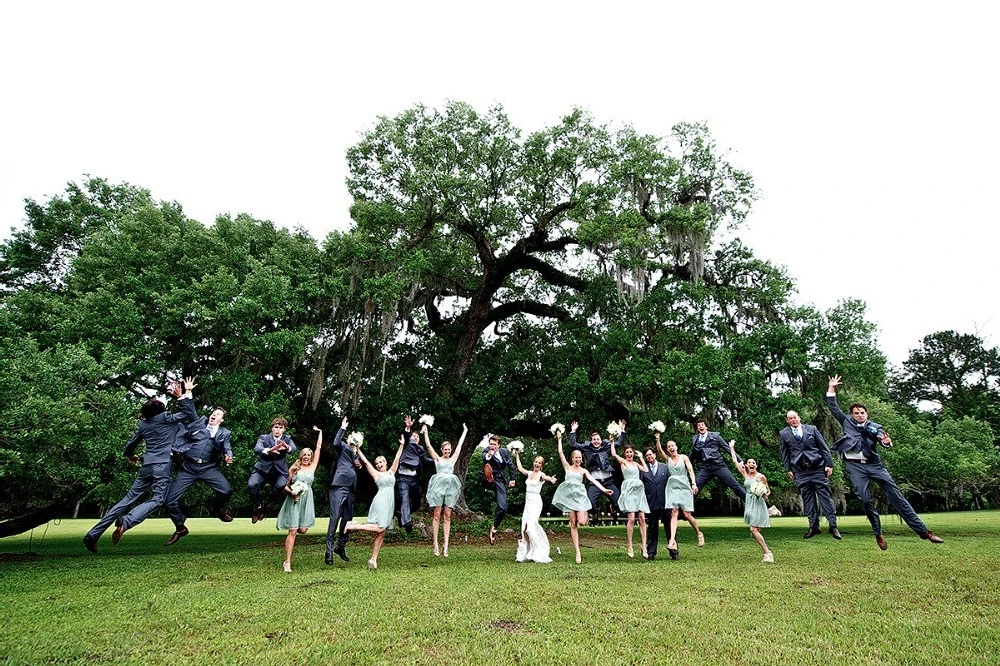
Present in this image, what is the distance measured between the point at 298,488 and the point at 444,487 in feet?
11.2

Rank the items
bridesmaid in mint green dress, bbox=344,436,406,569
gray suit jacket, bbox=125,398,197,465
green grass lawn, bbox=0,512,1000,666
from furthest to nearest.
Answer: bridesmaid in mint green dress, bbox=344,436,406,569
gray suit jacket, bbox=125,398,197,465
green grass lawn, bbox=0,512,1000,666

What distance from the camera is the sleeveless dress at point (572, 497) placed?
10.3m

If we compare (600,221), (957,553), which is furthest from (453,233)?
(957,553)

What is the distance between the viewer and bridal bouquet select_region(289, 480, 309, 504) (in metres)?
8.83

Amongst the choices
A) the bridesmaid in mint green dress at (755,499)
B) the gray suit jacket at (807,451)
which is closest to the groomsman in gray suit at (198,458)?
the bridesmaid in mint green dress at (755,499)

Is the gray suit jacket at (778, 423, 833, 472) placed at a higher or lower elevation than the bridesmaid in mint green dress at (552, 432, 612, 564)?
higher

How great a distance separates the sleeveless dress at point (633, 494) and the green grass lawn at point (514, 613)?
3.13 feet

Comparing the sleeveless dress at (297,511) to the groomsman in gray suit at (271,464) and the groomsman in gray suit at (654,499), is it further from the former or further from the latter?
the groomsman in gray suit at (654,499)

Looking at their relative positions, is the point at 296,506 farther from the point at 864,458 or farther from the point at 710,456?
the point at 864,458

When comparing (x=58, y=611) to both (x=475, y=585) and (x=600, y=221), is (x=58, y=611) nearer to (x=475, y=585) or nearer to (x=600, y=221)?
(x=475, y=585)

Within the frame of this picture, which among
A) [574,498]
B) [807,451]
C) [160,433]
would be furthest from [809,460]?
[160,433]

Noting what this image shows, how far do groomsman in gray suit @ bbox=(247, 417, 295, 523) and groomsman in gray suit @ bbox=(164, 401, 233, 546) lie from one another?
568 mm

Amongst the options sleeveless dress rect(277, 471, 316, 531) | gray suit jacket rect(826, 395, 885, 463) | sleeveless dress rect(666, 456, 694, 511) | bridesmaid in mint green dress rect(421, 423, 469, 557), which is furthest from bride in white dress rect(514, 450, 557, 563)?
gray suit jacket rect(826, 395, 885, 463)

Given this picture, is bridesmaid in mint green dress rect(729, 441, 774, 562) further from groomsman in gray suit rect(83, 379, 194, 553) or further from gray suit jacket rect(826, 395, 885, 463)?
groomsman in gray suit rect(83, 379, 194, 553)
